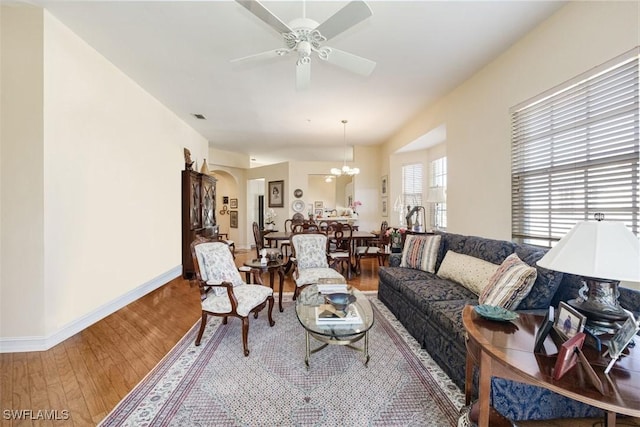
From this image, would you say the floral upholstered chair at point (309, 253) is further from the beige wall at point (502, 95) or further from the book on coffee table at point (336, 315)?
the beige wall at point (502, 95)

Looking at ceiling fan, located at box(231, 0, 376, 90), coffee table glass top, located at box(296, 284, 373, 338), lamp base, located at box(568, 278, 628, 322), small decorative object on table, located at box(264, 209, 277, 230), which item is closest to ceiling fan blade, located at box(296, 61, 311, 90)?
ceiling fan, located at box(231, 0, 376, 90)

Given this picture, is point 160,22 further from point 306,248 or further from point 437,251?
point 437,251

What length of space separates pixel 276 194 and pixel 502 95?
6506 mm

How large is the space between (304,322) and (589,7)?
3324 millimetres

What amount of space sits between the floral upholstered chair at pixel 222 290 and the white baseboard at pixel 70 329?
52.5 inches

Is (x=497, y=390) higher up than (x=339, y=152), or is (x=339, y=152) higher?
(x=339, y=152)

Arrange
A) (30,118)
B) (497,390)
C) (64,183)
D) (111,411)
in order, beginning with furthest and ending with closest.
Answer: (64,183) → (30,118) → (111,411) → (497,390)

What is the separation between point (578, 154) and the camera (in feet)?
7.43

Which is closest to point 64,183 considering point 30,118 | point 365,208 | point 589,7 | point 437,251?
point 30,118

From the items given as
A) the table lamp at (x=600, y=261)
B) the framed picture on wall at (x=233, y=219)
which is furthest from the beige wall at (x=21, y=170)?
the framed picture on wall at (x=233, y=219)

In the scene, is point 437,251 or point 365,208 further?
point 365,208

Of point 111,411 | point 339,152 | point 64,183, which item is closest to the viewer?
point 111,411

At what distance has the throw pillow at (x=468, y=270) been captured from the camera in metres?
2.47

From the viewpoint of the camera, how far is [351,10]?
1.65 m
